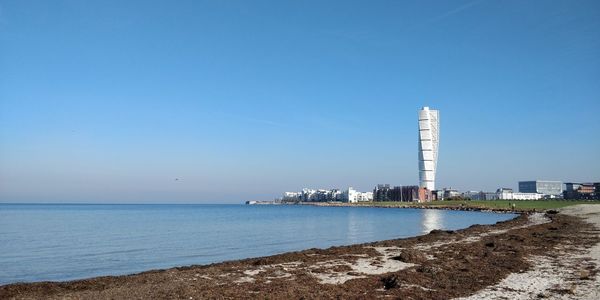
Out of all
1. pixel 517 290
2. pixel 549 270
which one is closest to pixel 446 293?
pixel 517 290

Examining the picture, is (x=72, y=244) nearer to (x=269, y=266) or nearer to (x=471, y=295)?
(x=269, y=266)

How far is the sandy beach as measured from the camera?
1294 centimetres

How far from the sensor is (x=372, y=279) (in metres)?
15.1

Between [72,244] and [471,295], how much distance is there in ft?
102

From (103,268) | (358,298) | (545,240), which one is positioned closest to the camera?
(358,298)

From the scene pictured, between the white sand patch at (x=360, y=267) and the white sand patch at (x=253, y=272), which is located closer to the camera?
the white sand patch at (x=360, y=267)

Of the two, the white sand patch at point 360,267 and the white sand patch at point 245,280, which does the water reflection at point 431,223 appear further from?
the white sand patch at point 245,280

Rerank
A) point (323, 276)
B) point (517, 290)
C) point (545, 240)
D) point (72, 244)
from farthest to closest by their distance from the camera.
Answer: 1. point (72, 244)
2. point (545, 240)
3. point (323, 276)
4. point (517, 290)

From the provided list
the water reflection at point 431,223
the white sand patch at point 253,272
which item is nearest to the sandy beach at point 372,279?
the white sand patch at point 253,272

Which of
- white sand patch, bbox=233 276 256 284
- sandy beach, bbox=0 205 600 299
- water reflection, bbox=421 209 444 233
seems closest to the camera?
sandy beach, bbox=0 205 600 299

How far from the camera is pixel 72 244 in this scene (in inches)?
1368

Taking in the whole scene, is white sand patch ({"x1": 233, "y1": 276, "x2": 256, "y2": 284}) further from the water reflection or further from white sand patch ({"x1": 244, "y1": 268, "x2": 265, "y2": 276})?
the water reflection

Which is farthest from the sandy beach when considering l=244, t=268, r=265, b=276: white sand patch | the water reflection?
the water reflection

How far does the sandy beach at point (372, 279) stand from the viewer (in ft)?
42.4
